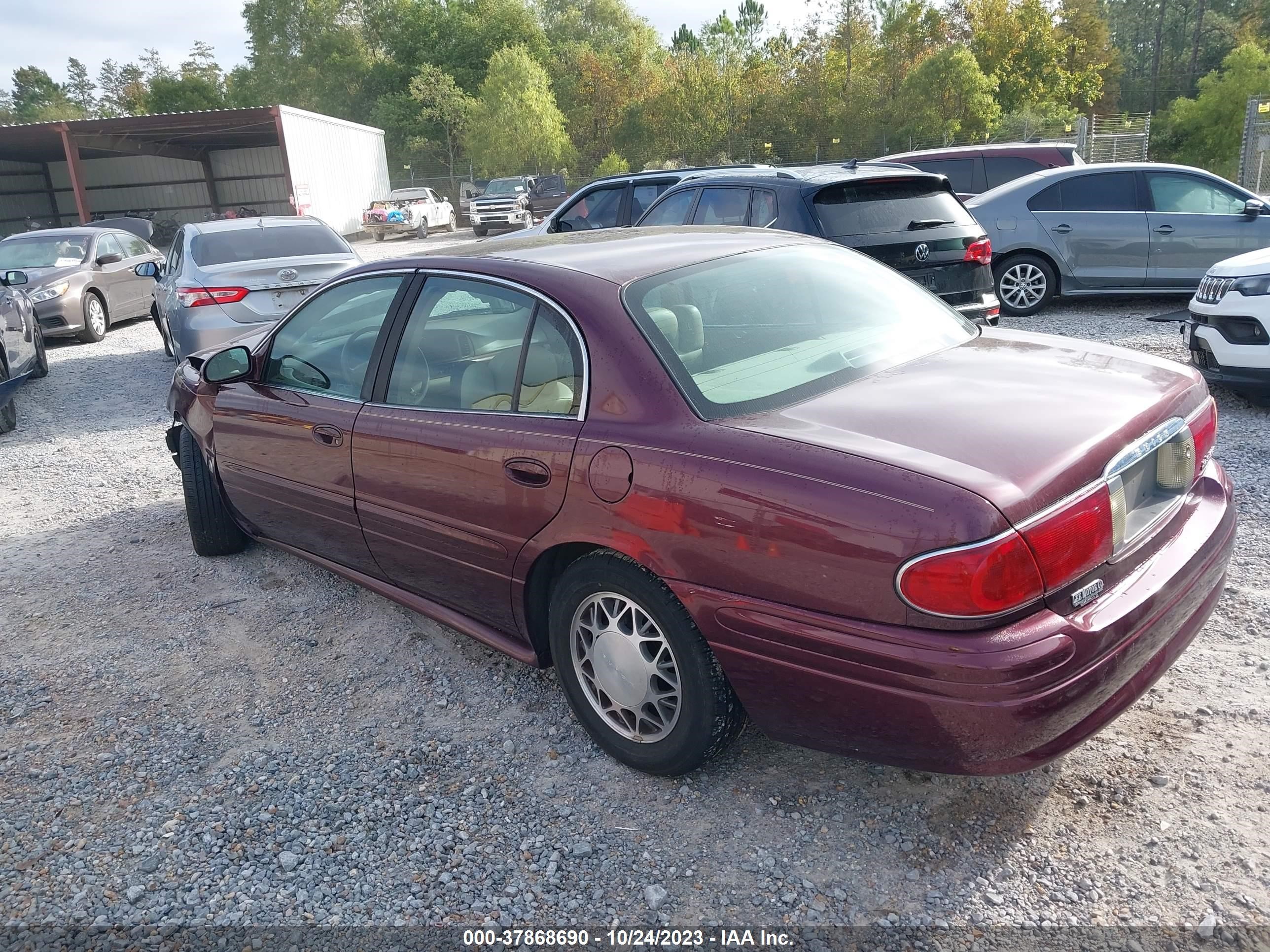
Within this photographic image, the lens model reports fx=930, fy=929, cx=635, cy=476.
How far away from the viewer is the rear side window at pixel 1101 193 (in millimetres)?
9688

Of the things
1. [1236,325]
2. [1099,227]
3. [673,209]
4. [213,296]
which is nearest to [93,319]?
[213,296]

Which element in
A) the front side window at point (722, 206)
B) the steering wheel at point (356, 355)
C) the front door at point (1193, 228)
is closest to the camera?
the steering wheel at point (356, 355)

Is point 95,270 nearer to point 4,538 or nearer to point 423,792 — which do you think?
point 4,538

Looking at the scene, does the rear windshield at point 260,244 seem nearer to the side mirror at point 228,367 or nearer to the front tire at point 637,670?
the side mirror at point 228,367

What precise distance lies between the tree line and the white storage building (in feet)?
37.1

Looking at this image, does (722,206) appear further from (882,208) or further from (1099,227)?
(1099,227)

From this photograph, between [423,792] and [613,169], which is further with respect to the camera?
[613,169]

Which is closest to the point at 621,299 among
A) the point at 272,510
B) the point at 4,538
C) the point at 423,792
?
the point at 423,792

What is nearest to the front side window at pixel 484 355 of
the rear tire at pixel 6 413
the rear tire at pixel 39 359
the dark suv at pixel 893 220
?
the dark suv at pixel 893 220

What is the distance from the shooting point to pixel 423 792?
292cm

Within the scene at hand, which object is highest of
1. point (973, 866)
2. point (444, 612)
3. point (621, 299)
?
point (621, 299)

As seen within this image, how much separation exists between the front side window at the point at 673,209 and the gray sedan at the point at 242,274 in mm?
2728

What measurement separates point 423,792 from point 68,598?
8.85ft

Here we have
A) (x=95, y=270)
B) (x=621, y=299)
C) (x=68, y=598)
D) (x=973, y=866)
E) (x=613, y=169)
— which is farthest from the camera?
(x=613, y=169)
